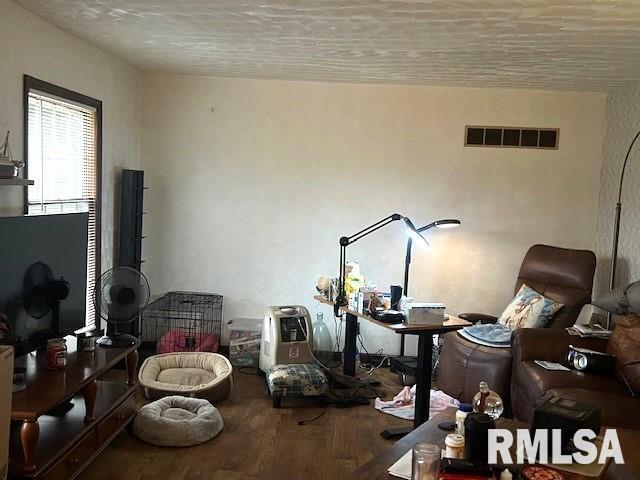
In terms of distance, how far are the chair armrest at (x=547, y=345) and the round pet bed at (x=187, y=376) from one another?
183 cm

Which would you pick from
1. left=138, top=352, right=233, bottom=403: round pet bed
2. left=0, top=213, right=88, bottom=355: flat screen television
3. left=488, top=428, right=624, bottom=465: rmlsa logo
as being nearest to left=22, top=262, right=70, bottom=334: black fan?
left=0, top=213, right=88, bottom=355: flat screen television

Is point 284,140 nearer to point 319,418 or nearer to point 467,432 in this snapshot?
point 319,418

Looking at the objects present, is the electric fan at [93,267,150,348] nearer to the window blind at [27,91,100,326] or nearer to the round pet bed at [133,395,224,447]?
the round pet bed at [133,395,224,447]

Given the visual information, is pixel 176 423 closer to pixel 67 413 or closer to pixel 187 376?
pixel 67 413

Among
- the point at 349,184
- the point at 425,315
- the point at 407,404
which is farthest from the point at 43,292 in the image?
the point at 349,184

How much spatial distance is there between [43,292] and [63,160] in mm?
1040

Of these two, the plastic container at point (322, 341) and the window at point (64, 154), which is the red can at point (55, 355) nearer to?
the window at point (64, 154)

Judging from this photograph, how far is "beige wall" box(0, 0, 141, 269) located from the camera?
3.14 meters

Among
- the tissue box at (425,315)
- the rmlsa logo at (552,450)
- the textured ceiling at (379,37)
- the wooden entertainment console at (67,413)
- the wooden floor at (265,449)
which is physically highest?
the textured ceiling at (379,37)

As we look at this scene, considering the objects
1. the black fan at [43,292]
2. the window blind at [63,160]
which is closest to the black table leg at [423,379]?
the black fan at [43,292]

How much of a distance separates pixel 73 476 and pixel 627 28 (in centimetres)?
335

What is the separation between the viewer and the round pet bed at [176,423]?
3.30 m

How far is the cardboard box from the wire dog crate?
8.51 feet

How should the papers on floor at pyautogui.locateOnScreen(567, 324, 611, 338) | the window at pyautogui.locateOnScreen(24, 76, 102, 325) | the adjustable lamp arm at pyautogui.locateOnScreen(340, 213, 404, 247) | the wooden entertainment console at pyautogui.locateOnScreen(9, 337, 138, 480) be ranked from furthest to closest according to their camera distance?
the adjustable lamp arm at pyautogui.locateOnScreen(340, 213, 404, 247) → the papers on floor at pyautogui.locateOnScreen(567, 324, 611, 338) → the window at pyautogui.locateOnScreen(24, 76, 102, 325) → the wooden entertainment console at pyautogui.locateOnScreen(9, 337, 138, 480)
